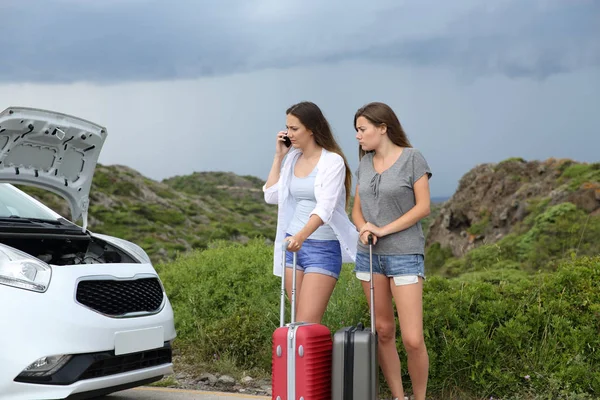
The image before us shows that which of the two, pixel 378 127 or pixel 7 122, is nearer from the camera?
pixel 378 127

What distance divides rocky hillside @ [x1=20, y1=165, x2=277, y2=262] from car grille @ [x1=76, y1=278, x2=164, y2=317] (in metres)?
22.2

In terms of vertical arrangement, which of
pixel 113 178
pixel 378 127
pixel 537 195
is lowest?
pixel 378 127

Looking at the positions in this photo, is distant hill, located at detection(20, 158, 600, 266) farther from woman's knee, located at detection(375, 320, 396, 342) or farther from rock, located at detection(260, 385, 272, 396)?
woman's knee, located at detection(375, 320, 396, 342)

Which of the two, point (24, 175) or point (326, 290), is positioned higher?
point (24, 175)

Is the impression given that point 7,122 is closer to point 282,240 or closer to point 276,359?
point 282,240

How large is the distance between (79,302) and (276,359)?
1.28 meters

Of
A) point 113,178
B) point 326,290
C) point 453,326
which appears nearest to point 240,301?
point 453,326

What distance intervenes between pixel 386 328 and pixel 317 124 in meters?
1.36

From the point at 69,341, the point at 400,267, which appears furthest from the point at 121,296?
the point at 400,267

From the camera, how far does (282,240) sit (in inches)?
185

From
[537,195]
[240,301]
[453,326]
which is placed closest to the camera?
[453,326]

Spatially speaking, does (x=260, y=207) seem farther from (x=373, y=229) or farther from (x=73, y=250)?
(x=373, y=229)

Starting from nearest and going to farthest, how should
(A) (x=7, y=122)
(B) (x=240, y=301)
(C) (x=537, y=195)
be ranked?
1. (A) (x=7, y=122)
2. (B) (x=240, y=301)
3. (C) (x=537, y=195)

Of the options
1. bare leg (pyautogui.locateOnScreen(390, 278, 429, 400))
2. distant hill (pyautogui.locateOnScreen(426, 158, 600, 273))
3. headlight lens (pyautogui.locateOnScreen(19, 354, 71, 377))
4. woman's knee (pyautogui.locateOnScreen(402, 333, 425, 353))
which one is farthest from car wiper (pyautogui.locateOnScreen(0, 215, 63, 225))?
distant hill (pyautogui.locateOnScreen(426, 158, 600, 273))
